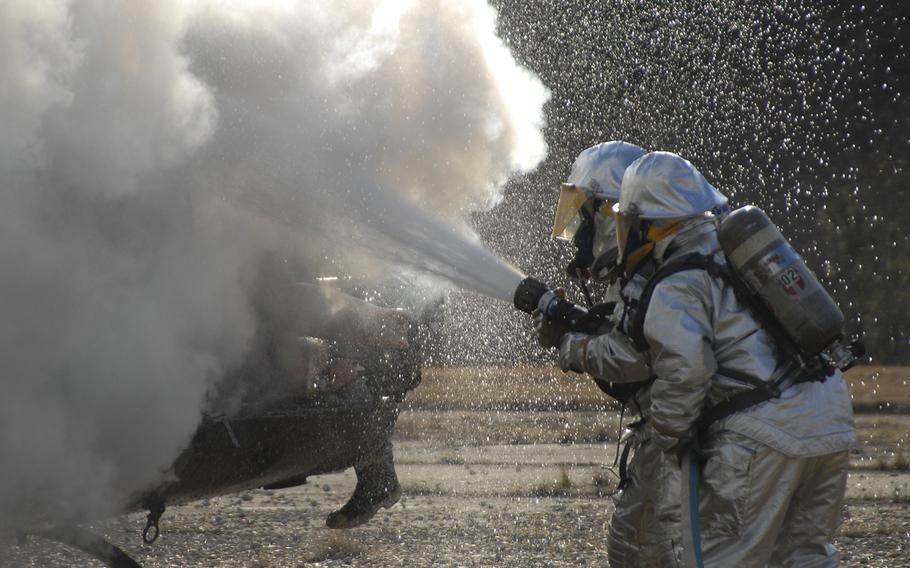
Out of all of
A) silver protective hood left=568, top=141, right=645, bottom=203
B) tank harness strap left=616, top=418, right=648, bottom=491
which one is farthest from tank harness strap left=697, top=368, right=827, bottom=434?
silver protective hood left=568, top=141, right=645, bottom=203

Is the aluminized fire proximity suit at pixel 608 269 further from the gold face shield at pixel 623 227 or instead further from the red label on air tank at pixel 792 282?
the red label on air tank at pixel 792 282

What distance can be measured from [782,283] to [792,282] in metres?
0.03

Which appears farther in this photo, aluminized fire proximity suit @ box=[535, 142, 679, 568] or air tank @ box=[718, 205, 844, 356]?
aluminized fire proximity suit @ box=[535, 142, 679, 568]

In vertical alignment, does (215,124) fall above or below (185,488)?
above

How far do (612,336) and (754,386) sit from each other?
0.55 meters

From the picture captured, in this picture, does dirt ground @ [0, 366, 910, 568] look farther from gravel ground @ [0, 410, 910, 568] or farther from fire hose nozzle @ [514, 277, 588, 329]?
fire hose nozzle @ [514, 277, 588, 329]

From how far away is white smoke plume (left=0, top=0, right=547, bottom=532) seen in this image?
404cm

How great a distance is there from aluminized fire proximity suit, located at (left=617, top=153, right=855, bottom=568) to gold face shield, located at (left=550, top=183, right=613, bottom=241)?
2.05ft

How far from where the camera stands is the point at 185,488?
481 cm

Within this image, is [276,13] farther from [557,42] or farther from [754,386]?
[557,42]

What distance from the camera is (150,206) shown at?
4398 millimetres

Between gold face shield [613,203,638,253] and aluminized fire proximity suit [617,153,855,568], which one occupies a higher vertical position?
gold face shield [613,203,638,253]

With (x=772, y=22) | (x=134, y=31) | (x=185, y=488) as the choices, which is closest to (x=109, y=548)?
(x=185, y=488)

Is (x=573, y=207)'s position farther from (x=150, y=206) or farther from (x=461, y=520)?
(x=461, y=520)
